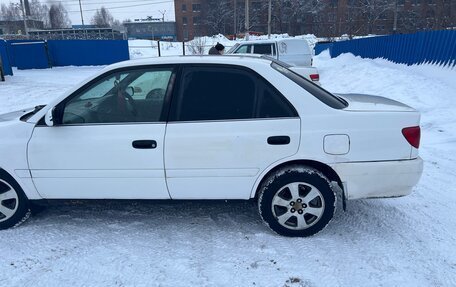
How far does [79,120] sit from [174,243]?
1429 mm

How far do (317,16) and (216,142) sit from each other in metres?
70.4

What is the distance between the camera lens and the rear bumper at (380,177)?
3.17m

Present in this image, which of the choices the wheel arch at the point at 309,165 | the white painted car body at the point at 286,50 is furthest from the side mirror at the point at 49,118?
the white painted car body at the point at 286,50

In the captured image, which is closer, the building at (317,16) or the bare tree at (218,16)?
the building at (317,16)

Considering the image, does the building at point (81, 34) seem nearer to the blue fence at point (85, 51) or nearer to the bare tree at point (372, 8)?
the blue fence at point (85, 51)

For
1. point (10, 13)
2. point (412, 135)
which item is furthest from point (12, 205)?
point (10, 13)

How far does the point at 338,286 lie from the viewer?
8.80 feet

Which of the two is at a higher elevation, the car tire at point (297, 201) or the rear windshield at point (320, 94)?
the rear windshield at point (320, 94)

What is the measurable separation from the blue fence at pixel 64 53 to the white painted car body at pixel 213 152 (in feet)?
74.1

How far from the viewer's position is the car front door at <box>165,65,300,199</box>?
124 inches

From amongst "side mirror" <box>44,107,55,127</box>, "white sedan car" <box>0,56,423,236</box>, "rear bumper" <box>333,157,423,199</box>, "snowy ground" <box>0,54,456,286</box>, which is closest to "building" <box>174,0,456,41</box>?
"snowy ground" <box>0,54,456,286</box>

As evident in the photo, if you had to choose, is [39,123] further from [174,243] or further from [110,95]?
[174,243]

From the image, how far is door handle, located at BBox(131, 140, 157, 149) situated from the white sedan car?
0.01 m

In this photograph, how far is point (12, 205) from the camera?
3.60m
